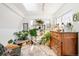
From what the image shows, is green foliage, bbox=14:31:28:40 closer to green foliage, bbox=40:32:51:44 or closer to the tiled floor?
the tiled floor

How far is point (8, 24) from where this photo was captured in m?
1.97

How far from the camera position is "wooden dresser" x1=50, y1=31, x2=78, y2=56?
1963mm

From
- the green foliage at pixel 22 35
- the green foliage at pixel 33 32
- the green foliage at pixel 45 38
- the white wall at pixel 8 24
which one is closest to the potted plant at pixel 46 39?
the green foliage at pixel 45 38

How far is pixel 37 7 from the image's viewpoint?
6.51 ft

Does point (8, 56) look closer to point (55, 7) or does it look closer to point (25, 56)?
point (25, 56)

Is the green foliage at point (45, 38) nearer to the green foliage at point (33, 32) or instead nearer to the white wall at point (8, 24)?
the green foliage at point (33, 32)

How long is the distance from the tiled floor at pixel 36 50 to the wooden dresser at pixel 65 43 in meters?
0.08

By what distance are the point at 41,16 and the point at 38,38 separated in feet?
1.01

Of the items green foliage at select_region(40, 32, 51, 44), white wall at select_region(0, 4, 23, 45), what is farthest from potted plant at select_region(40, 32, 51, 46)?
white wall at select_region(0, 4, 23, 45)

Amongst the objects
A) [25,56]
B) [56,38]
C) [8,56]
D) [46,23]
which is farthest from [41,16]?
[8,56]

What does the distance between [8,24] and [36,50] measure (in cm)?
53

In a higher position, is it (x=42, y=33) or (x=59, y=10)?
(x=59, y=10)

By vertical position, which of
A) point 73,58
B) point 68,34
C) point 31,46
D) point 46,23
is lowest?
point 73,58

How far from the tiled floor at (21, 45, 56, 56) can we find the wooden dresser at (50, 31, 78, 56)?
8cm
